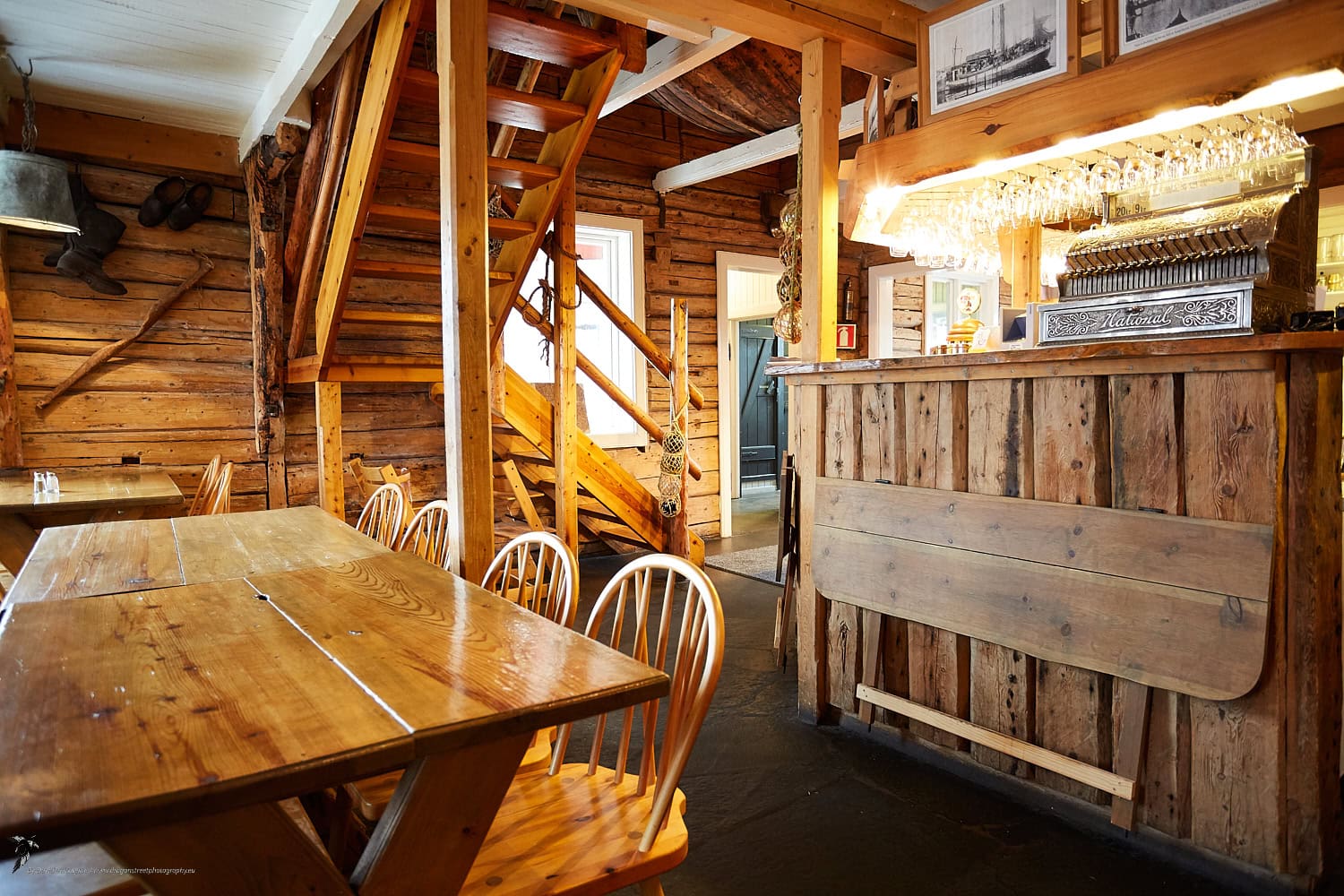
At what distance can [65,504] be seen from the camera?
291 cm

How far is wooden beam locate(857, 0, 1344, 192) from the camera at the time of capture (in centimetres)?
193

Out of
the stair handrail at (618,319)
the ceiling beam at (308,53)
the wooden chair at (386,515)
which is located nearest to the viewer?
the wooden chair at (386,515)

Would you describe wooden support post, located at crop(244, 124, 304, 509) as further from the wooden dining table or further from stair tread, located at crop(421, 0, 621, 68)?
the wooden dining table

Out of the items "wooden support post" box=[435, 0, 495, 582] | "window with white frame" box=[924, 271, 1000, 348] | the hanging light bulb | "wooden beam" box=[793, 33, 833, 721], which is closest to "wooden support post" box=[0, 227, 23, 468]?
the hanging light bulb

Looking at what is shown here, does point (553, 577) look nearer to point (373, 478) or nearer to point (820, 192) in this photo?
point (820, 192)

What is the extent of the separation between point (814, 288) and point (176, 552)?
2278 millimetres

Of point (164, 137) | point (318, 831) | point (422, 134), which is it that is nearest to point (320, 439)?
point (164, 137)

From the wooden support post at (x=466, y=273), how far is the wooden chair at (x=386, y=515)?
0.31 m

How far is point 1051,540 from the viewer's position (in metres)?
2.21

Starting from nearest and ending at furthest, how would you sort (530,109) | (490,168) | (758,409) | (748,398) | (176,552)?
(176,552)
(530,109)
(490,168)
(748,398)
(758,409)

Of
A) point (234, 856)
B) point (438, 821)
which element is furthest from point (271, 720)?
point (438, 821)

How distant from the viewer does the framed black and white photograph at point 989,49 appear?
246 centimetres

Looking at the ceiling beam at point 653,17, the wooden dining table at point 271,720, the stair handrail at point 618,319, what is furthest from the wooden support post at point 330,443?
the wooden dining table at point 271,720

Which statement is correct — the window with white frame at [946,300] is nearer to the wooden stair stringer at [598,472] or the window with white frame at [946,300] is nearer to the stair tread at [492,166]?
the wooden stair stringer at [598,472]
